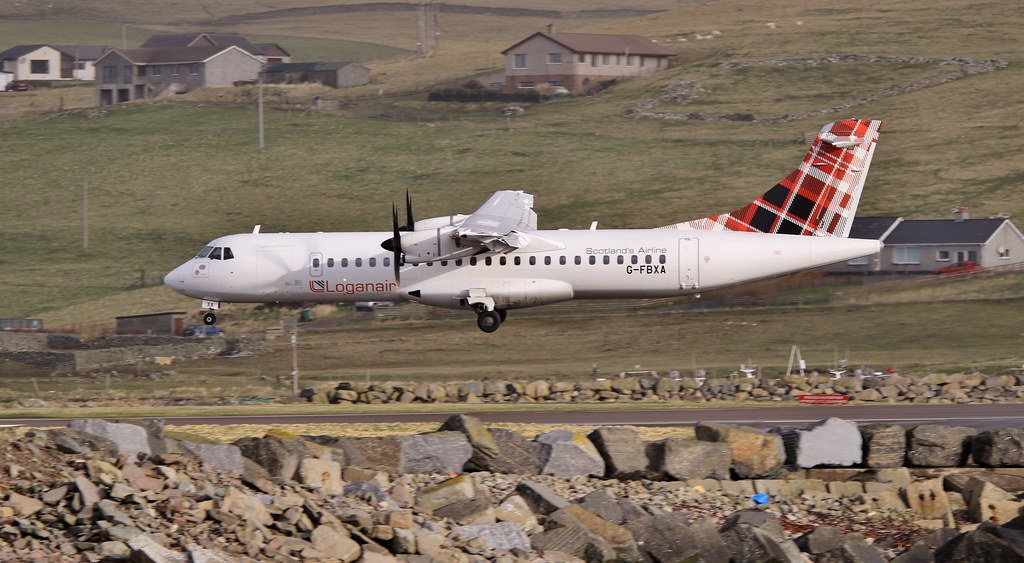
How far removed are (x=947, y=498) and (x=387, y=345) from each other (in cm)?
4086

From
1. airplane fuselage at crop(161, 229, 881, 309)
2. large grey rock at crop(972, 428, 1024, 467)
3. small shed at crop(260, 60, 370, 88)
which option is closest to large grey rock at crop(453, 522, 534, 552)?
large grey rock at crop(972, 428, 1024, 467)

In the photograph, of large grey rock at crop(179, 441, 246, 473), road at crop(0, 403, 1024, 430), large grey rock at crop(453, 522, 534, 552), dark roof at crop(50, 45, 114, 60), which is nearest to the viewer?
large grey rock at crop(453, 522, 534, 552)

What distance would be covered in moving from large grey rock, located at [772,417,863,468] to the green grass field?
2624cm

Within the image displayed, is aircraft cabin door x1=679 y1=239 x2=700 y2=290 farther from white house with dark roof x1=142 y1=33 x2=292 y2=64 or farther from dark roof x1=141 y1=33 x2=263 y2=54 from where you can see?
dark roof x1=141 y1=33 x2=263 y2=54

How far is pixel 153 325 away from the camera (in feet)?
235

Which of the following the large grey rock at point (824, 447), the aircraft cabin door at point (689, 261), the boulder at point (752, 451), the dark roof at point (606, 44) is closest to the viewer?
the boulder at point (752, 451)

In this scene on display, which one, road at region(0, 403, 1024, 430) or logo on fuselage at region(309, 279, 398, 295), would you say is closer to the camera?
road at region(0, 403, 1024, 430)

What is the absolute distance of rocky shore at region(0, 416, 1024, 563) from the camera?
18938 millimetres

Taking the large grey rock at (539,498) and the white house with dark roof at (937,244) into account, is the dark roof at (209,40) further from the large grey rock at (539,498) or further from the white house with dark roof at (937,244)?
the large grey rock at (539,498)

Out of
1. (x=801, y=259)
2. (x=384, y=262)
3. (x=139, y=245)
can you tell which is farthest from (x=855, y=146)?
(x=139, y=245)

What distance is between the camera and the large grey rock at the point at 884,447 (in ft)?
95.3

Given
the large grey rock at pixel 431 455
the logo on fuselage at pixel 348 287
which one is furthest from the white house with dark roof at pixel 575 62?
the large grey rock at pixel 431 455

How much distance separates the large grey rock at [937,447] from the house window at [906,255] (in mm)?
55984

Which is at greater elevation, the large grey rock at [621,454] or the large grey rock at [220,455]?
the large grey rock at [220,455]
